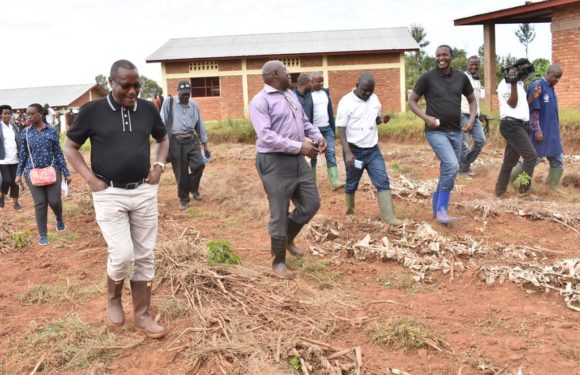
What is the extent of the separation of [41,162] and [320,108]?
3.97 metres

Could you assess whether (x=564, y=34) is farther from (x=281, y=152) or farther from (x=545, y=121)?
(x=281, y=152)

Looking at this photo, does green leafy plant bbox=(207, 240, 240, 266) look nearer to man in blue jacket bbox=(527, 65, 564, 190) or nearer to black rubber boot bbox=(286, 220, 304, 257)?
black rubber boot bbox=(286, 220, 304, 257)

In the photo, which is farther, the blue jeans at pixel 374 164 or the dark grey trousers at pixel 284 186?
the blue jeans at pixel 374 164

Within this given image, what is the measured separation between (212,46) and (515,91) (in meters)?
19.7

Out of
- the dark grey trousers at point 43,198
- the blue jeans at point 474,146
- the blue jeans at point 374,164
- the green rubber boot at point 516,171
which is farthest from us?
the blue jeans at point 474,146

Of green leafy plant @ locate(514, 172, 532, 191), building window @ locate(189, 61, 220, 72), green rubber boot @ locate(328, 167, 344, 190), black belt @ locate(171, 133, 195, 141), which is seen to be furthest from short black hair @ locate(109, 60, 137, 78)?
building window @ locate(189, 61, 220, 72)

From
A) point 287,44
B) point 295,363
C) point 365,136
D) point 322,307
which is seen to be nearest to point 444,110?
point 365,136

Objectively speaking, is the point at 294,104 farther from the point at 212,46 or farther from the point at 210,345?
the point at 212,46

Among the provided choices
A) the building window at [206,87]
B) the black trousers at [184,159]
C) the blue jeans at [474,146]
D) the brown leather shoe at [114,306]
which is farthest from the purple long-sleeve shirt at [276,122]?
the building window at [206,87]

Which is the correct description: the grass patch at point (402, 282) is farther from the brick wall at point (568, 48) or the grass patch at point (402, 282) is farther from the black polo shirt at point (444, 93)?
the brick wall at point (568, 48)

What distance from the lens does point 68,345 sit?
3.73 m

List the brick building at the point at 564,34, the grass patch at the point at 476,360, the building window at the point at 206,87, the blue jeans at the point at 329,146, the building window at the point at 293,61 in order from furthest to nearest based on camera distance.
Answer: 1. the building window at the point at 206,87
2. the building window at the point at 293,61
3. the brick building at the point at 564,34
4. the blue jeans at the point at 329,146
5. the grass patch at the point at 476,360

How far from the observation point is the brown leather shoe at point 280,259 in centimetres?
490

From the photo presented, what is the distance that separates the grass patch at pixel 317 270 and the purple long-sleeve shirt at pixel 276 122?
1.10 metres
